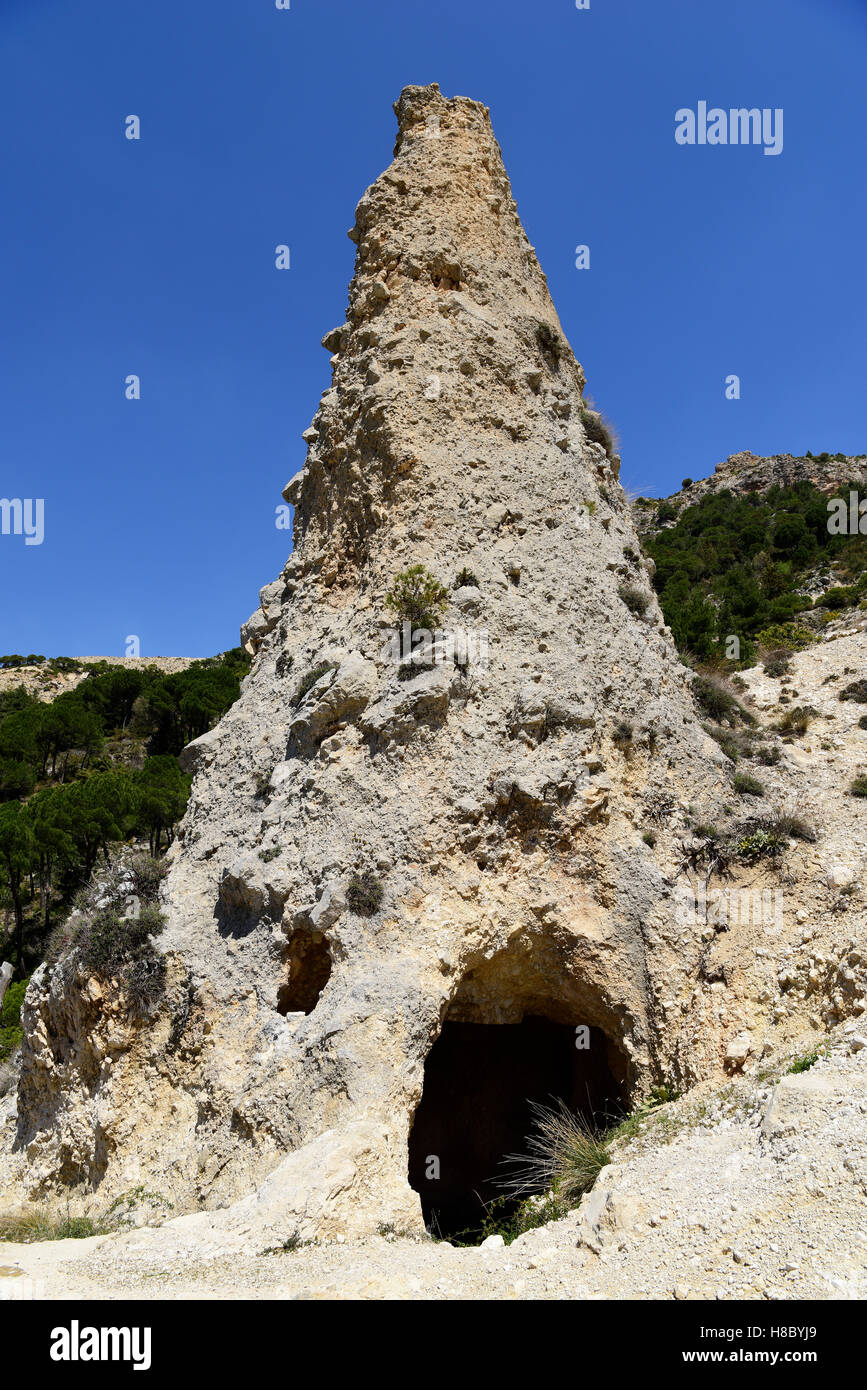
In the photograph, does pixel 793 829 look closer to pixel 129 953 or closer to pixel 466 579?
pixel 466 579

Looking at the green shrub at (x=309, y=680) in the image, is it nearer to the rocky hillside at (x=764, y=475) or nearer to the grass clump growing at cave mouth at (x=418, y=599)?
the grass clump growing at cave mouth at (x=418, y=599)

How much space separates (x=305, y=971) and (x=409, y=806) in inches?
78.9

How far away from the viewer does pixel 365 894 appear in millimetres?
8188

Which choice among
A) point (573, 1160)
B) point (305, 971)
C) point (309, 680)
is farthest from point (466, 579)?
point (573, 1160)

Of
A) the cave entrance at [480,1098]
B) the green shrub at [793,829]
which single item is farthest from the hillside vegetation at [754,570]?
the cave entrance at [480,1098]

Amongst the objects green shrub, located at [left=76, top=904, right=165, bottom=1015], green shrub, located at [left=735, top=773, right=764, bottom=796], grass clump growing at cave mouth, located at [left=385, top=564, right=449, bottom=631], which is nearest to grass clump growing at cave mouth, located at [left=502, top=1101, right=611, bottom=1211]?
green shrub, located at [left=76, top=904, right=165, bottom=1015]

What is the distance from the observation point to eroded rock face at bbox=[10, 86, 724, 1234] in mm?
7578

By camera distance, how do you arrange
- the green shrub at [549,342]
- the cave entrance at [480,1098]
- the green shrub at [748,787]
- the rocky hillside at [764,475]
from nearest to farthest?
the green shrub at [748,787], the cave entrance at [480,1098], the green shrub at [549,342], the rocky hillside at [764,475]

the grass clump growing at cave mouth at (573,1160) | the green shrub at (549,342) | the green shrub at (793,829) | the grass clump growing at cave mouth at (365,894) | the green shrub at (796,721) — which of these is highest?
the green shrub at (549,342)

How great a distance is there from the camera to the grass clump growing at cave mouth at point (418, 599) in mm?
9781

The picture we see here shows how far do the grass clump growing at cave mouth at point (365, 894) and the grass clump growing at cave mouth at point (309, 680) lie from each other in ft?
8.90
